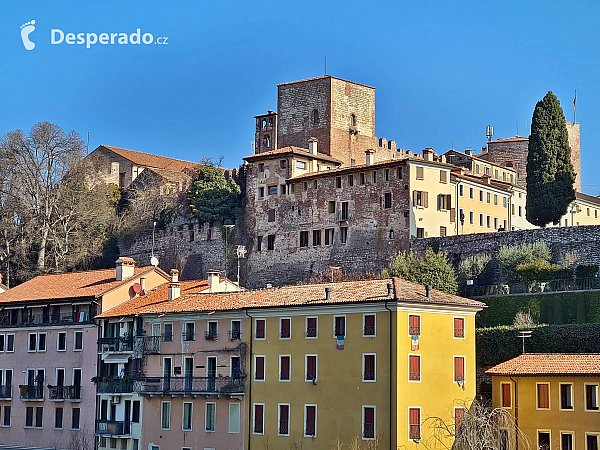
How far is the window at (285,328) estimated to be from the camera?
1898 inches

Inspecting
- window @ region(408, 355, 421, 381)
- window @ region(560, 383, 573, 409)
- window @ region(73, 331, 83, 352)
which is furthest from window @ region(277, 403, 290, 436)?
window @ region(73, 331, 83, 352)

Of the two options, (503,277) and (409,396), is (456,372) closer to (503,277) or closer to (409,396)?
(409,396)

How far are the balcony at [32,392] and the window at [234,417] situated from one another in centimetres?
1373

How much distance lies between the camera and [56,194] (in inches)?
3041

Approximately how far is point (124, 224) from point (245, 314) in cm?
3453

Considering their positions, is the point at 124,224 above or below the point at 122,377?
above

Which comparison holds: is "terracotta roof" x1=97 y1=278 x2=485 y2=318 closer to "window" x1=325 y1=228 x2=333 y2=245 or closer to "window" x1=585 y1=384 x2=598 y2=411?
"window" x1=585 y1=384 x2=598 y2=411

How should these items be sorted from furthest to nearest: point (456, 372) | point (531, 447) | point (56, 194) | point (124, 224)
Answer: point (124, 224) → point (56, 194) → point (456, 372) → point (531, 447)

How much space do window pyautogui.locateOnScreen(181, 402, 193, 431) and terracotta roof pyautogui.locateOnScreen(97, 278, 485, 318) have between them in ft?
14.0

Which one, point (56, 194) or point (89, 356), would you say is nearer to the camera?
point (89, 356)

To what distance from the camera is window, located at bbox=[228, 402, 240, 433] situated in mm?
49000

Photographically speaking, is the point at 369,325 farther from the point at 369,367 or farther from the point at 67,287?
the point at 67,287

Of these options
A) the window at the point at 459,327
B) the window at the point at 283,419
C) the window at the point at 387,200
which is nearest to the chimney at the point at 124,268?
the window at the point at 387,200

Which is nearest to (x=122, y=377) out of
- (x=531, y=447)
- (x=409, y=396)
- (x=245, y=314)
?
(x=245, y=314)
